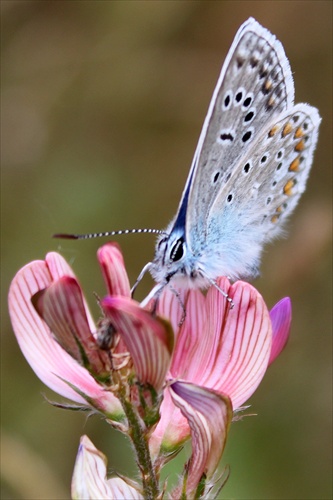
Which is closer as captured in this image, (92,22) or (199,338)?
(199,338)

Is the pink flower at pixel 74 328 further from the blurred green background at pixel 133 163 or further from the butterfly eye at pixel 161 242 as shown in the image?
the blurred green background at pixel 133 163

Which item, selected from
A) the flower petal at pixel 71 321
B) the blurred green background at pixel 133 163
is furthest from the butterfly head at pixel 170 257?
the blurred green background at pixel 133 163

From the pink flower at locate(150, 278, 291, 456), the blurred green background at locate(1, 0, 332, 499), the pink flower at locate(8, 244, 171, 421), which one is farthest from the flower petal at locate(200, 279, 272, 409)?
the blurred green background at locate(1, 0, 332, 499)

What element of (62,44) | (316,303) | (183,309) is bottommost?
(316,303)

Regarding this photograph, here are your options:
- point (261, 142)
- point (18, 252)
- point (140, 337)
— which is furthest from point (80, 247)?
point (140, 337)

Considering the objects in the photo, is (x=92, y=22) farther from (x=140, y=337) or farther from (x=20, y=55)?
(x=140, y=337)

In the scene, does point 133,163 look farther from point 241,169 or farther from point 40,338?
point 40,338

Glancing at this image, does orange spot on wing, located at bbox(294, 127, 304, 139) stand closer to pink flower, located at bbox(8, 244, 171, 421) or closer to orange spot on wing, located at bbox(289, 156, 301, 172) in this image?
orange spot on wing, located at bbox(289, 156, 301, 172)

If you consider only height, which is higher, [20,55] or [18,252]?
[20,55]
